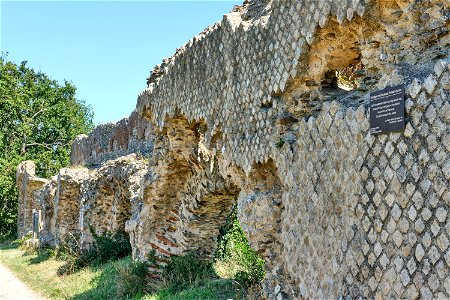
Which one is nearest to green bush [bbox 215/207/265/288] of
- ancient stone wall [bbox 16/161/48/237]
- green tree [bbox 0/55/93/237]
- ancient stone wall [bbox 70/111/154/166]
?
ancient stone wall [bbox 70/111/154/166]

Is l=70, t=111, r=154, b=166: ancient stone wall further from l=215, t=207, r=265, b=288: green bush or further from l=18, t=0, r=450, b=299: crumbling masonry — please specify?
l=18, t=0, r=450, b=299: crumbling masonry

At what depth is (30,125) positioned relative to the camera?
2894 centimetres

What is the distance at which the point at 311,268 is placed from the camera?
478cm

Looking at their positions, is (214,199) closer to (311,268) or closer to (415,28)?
(311,268)

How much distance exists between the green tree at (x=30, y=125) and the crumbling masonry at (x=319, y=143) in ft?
67.5

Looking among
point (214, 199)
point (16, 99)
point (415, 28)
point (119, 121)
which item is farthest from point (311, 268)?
point (16, 99)

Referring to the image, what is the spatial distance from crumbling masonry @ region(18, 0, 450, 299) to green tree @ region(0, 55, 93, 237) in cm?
2058

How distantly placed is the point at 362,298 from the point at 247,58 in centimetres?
317

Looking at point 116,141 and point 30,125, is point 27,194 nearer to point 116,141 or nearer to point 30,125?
point 30,125

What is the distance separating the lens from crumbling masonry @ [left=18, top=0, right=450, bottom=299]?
11.7ft

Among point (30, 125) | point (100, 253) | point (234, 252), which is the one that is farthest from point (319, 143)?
point (30, 125)

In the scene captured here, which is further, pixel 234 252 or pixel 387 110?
pixel 234 252

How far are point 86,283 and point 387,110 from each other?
910 cm

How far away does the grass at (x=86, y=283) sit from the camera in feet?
26.2
